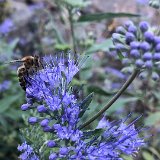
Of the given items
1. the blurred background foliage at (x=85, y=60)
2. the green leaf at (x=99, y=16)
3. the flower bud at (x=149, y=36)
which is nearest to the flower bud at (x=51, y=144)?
the blurred background foliage at (x=85, y=60)

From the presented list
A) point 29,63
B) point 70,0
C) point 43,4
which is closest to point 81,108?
point 29,63

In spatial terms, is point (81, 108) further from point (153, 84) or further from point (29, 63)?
point (153, 84)

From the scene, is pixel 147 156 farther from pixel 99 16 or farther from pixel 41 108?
pixel 41 108

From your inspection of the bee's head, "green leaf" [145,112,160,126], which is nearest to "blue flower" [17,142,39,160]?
the bee's head

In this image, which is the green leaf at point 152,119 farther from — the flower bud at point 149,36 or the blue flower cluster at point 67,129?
the flower bud at point 149,36

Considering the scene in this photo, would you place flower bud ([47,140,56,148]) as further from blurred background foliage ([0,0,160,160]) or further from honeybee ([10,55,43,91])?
honeybee ([10,55,43,91])

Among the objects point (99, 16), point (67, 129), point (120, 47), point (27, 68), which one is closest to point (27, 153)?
point (67, 129)
